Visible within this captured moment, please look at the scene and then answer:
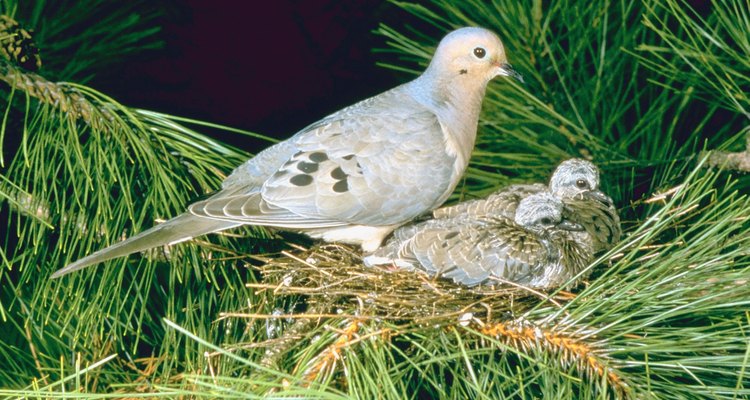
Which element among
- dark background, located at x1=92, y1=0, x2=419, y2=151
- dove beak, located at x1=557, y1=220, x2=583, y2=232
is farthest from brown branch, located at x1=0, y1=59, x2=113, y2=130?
dark background, located at x1=92, y1=0, x2=419, y2=151

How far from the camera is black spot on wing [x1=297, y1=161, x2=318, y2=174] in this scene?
2.35 meters

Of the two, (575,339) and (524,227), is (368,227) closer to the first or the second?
(524,227)

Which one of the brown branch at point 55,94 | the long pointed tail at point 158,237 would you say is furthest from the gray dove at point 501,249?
the brown branch at point 55,94

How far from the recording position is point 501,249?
2.24 meters

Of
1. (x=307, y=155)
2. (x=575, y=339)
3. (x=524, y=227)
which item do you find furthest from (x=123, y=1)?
(x=575, y=339)

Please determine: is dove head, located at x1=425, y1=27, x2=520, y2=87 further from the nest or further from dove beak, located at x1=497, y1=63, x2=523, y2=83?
the nest

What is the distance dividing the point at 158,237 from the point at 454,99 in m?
0.97

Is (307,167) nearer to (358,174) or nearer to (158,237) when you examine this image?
(358,174)

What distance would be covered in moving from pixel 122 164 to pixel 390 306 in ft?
2.04

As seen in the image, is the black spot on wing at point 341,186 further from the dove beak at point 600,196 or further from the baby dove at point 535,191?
the dove beak at point 600,196

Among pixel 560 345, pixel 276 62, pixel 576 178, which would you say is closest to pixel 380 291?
pixel 560 345

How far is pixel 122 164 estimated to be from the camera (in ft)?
6.55

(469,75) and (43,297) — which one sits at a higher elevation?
(469,75)

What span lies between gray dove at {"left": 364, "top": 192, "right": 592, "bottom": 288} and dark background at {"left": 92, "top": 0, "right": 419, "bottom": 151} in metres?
1.27
